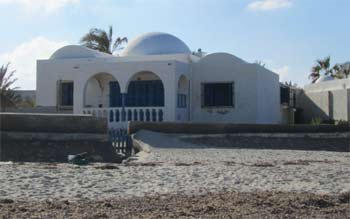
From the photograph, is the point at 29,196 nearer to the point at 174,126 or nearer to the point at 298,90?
the point at 174,126

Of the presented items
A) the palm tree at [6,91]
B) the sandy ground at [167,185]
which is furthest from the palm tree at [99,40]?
the sandy ground at [167,185]

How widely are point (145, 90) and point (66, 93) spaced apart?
4996 mm

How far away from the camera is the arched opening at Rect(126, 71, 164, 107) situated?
2838 cm

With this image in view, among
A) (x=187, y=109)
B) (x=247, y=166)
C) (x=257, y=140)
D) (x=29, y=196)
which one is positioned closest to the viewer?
(x=29, y=196)

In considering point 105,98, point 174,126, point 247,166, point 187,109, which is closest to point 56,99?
point 105,98

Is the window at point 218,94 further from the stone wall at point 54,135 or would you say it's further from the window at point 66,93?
the stone wall at point 54,135

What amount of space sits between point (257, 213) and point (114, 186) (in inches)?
137

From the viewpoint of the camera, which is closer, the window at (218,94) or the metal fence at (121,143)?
the metal fence at (121,143)

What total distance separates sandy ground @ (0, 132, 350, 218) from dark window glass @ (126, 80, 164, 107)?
13009mm

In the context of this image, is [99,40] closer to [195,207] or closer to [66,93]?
[66,93]

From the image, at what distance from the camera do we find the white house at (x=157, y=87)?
27.0m

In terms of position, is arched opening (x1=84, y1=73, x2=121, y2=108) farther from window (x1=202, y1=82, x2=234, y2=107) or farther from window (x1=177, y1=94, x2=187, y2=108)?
window (x1=202, y1=82, x2=234, y2=107)

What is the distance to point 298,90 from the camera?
4234 centimetres

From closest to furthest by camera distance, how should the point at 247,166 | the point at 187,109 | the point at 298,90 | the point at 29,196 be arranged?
the point at 29,196 → the point at 247,166 → the point at 187,109 → the point at 298,90
